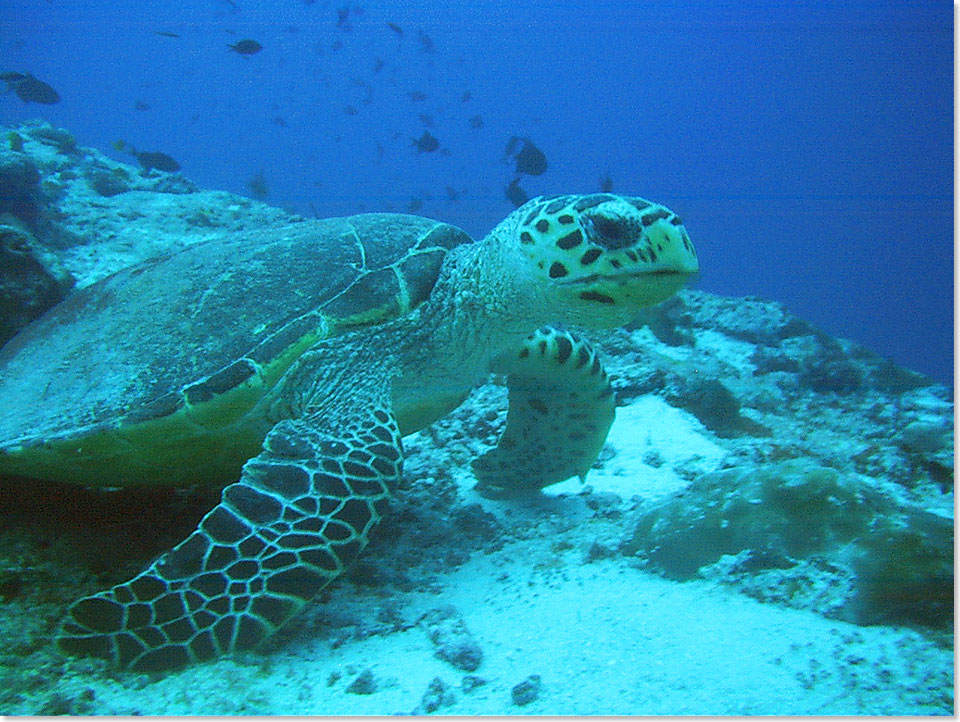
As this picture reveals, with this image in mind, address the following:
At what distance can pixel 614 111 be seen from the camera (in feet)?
165

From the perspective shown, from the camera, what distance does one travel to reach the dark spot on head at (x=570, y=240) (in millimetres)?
2121

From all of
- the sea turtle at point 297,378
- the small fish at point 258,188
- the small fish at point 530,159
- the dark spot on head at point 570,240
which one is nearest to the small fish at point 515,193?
the small fish at point 530,159

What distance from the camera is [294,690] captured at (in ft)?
5.04

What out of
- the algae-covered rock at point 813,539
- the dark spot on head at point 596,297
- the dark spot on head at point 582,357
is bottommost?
the algae-covered rock at point 813,539

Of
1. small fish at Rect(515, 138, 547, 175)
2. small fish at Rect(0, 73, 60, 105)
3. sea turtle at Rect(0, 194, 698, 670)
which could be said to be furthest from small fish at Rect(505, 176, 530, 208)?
small fish at Rect(0, 73, 60, 105)

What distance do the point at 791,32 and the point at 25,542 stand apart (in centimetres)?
539

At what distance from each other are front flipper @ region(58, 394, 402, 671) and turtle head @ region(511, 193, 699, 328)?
3.29ft

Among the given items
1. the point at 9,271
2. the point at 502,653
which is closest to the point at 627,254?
the point at 502,653

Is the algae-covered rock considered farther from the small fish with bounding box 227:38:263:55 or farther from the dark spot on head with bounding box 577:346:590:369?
the small fish with bounding box 227:38:263:55

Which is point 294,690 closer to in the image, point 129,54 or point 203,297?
point 203,297

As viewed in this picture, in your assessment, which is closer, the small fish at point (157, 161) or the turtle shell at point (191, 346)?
the turtle shell at point (191, 346)

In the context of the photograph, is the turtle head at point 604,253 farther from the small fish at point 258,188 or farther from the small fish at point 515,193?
the small fish at point 258,188

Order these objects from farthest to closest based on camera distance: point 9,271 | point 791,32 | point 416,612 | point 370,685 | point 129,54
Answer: point 129,54, point 791,32, point 9,271, point 416,612, point 370,685

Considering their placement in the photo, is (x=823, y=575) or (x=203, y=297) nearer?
(x=823, y=575)
